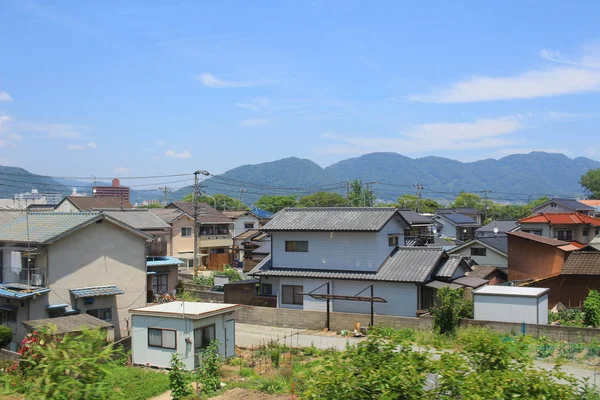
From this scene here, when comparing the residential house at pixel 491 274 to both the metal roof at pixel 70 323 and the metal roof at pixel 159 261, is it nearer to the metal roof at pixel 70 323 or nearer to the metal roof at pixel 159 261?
the metal roof at pixel 159 261

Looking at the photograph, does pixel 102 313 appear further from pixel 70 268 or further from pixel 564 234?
pixel 564 234

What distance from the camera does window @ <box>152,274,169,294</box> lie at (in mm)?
30406

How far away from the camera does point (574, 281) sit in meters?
26.8

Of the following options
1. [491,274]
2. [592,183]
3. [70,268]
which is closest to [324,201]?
[592,183]

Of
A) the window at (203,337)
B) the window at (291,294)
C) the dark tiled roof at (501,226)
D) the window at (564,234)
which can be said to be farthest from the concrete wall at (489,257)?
the window at (203,337)

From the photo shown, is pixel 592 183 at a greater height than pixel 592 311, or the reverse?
pixel 592 183

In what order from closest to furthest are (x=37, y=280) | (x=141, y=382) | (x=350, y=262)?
(x=141, y=382) → (x=37, y=280) → (x=350, y=262)

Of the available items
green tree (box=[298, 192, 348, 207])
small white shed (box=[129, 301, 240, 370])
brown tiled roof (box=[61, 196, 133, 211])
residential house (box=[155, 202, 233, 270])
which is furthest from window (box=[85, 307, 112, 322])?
green tree (box=[298, 192, 348, 207])

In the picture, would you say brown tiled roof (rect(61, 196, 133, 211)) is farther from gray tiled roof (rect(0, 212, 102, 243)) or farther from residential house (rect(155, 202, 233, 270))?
gray tiled roof (rect(0, 212, 102, 243))

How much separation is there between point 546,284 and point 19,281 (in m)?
25.8

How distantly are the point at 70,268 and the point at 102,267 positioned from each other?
5.12 feet

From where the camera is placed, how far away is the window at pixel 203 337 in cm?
1938

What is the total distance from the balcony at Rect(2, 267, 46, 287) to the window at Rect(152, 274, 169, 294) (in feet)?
25.3

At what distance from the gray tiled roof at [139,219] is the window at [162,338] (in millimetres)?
12427
